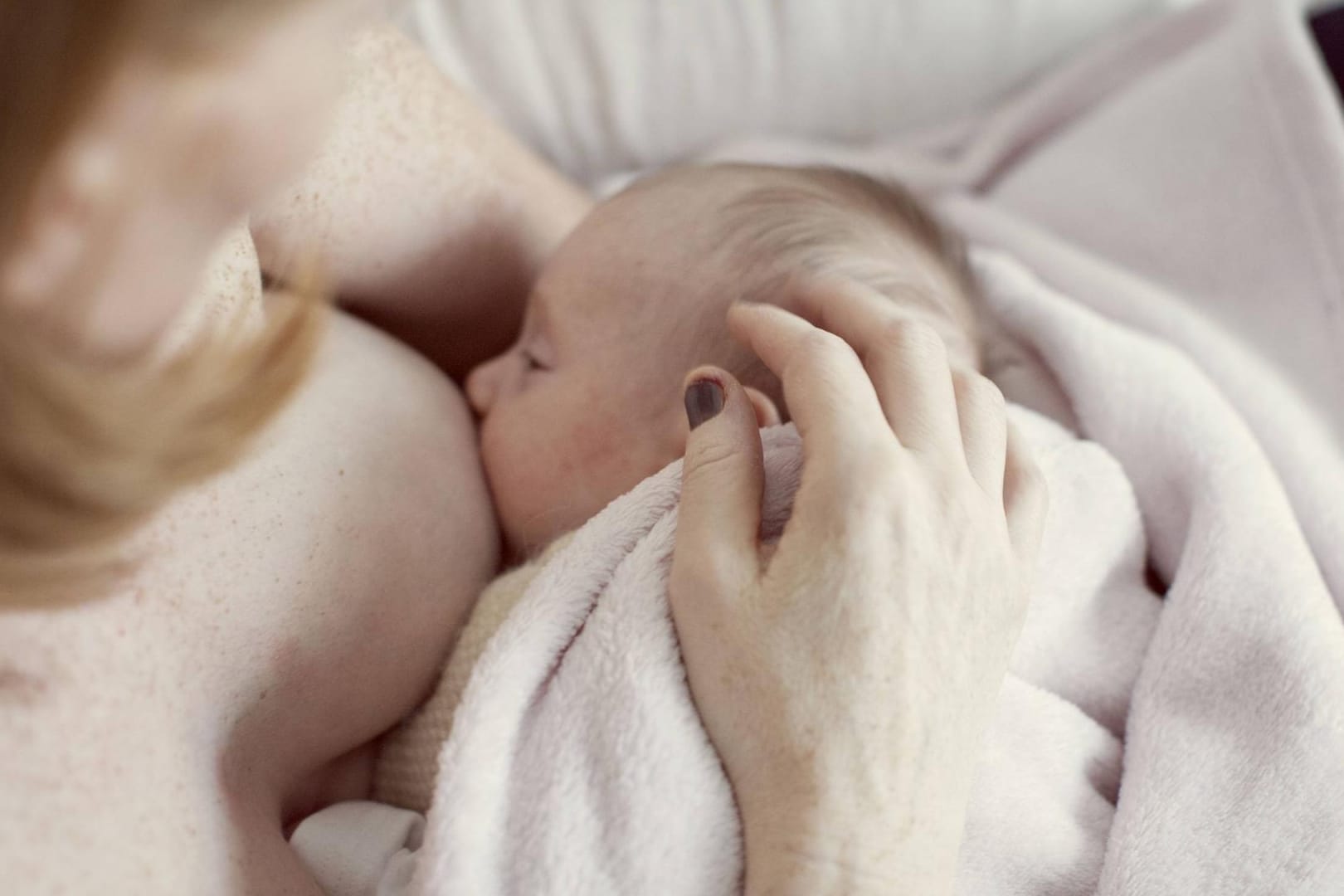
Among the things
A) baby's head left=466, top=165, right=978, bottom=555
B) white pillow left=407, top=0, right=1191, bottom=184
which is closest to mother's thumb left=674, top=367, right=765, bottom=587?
baby's head left=466, top=165, right=978, bottom=555

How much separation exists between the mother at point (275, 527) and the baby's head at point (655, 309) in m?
0.06

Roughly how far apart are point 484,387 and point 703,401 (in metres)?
0.31

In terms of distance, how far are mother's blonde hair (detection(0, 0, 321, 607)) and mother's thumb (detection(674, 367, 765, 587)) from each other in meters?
0.24

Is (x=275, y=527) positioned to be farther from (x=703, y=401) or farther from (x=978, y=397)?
(x=978, y=397)

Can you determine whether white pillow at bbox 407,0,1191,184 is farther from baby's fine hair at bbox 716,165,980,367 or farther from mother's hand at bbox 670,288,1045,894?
mother's hand at bbox 670,288,1045,894

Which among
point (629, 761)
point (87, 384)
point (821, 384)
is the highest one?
point (87, 384)

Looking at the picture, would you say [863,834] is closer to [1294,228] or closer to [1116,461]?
[1116,461]

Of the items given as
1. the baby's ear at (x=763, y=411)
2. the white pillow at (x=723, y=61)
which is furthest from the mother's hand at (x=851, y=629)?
the white pillow at (x=723, y=61)

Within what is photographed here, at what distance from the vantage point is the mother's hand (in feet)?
1.78

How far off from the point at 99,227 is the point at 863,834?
437 millimetres

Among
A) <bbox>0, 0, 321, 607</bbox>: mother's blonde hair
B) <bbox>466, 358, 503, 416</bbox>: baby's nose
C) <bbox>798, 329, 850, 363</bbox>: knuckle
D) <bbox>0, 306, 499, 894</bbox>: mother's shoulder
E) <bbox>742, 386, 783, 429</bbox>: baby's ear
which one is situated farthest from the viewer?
<bbox>466, 358, 503, 416</bbox>: baby's nose

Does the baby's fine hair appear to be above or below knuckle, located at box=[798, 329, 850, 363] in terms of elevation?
below

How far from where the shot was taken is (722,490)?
0.60 m

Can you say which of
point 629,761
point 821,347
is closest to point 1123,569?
point 821,347
